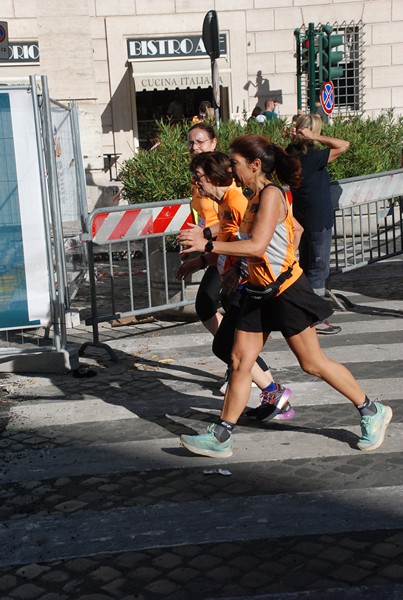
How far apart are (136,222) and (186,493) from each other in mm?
4089

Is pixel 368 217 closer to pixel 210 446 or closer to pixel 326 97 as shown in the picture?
pixel 210 446

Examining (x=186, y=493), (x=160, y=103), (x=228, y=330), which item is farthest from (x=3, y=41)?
(x=160, y=103)

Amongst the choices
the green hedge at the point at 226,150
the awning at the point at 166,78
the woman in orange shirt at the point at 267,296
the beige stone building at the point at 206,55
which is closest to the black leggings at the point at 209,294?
the woman in orange shirt at the point at 267,296

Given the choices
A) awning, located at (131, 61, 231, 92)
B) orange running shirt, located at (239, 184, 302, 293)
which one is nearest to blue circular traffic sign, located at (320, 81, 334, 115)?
awning, located at (131, 61, 231, 92)

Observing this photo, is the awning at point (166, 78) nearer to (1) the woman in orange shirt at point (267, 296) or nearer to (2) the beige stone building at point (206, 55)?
(2) the beige stone building at point (206, 55)

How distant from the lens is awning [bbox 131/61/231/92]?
2486 centimetres

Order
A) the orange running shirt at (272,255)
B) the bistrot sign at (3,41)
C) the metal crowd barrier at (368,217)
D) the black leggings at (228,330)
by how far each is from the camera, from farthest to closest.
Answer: the bistrot sign at (3,41) < the metal crowd barrier at (368,217) < the black leggings at (228,330) < the orange running shirt at (272,255)

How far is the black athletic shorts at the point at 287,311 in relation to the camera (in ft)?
17.5

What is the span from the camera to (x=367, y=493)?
4840 millimetres

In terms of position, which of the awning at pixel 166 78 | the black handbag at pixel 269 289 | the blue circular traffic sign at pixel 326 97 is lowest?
the black handbag at pixel 269 289

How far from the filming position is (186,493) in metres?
4.97

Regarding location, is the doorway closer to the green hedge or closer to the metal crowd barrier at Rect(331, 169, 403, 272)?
the green hedge

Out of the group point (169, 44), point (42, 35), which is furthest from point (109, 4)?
point (42, 35)

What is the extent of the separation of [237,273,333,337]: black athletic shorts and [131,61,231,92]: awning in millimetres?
20238
